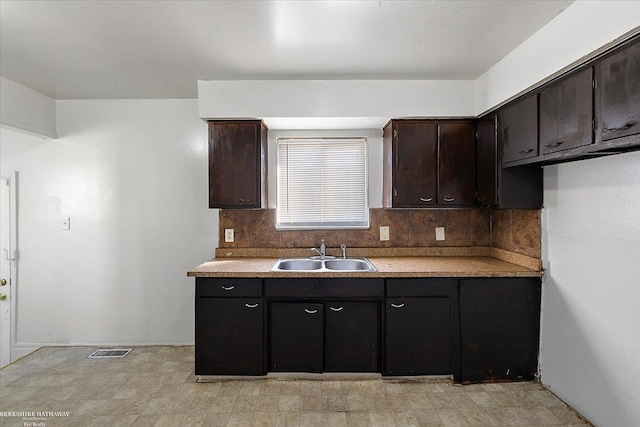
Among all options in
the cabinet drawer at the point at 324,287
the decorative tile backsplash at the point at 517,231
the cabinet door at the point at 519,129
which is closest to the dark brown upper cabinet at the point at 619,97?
the cabinet door at the point at 519,129

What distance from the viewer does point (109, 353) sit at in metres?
3.23

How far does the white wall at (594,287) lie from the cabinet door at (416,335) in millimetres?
740

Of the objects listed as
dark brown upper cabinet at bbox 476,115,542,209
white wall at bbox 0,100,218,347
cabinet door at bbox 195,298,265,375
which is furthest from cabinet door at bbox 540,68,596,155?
white wall at bbox 0,100,218,347

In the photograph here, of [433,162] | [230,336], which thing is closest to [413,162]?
[433,162]

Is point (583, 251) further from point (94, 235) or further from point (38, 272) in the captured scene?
point (38, 272)

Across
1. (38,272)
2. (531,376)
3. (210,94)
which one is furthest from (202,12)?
(531,376)

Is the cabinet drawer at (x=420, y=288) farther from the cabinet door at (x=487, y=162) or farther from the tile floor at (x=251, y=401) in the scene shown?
the cabinet door at (x=487, y=162)

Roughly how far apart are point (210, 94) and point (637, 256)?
9.93 ft

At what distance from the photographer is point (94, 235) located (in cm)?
341

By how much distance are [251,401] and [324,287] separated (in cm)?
93

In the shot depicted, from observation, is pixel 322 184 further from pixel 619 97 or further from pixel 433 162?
pixel 619 97

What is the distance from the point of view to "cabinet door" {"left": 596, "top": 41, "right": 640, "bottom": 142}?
5.00 feet

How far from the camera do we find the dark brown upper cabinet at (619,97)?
5.00 feet

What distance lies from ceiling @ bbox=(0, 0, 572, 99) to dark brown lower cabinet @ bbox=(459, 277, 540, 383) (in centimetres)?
169
